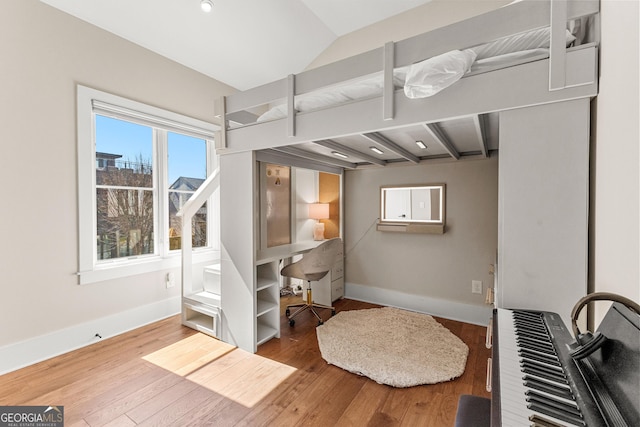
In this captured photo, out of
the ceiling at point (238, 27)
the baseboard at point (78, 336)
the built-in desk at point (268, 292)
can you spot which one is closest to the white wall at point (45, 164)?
the baseboard at point (78, 336)

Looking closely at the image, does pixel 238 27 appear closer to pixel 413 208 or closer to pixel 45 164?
pixel 45 164

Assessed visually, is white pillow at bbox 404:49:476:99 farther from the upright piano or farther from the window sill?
the window sill

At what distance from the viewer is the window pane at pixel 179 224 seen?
332cm

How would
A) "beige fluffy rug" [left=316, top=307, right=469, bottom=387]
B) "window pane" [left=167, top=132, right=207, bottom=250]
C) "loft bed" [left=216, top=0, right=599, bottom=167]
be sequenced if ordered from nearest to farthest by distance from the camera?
"loft bed" [left=216, top=0, right=599, bottom=167]
"beige fluffy rug" [left=316, top=307, right=469, bottom=387]
"window pane" [left=167, top=132, right=207, bottom=250]

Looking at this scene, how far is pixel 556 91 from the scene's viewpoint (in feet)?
4.03

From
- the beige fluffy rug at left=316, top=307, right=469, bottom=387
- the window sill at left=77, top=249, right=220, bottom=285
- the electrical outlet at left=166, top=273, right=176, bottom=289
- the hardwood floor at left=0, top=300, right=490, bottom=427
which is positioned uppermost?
the window sill at left=77, top=249, right=220, bottom=285

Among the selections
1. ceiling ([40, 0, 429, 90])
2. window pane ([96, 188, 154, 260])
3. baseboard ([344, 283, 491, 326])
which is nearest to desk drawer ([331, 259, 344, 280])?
baseboard ([344, 283, 491, 326])

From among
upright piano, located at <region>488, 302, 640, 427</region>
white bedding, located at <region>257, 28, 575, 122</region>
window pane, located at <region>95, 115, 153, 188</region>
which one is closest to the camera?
upright piano, located at <region>488, 302, 640, 427</region>

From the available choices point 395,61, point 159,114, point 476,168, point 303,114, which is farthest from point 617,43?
point 159,114

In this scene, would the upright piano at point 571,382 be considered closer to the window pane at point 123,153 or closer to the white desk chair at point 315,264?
the white desk chair at point 315,264

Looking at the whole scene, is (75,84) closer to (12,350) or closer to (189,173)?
(189,173)

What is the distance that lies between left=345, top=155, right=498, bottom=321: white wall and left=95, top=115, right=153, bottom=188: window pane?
236 cm

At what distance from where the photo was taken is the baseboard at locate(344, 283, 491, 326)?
288 centimetres

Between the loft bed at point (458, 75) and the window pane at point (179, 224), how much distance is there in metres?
2.04
